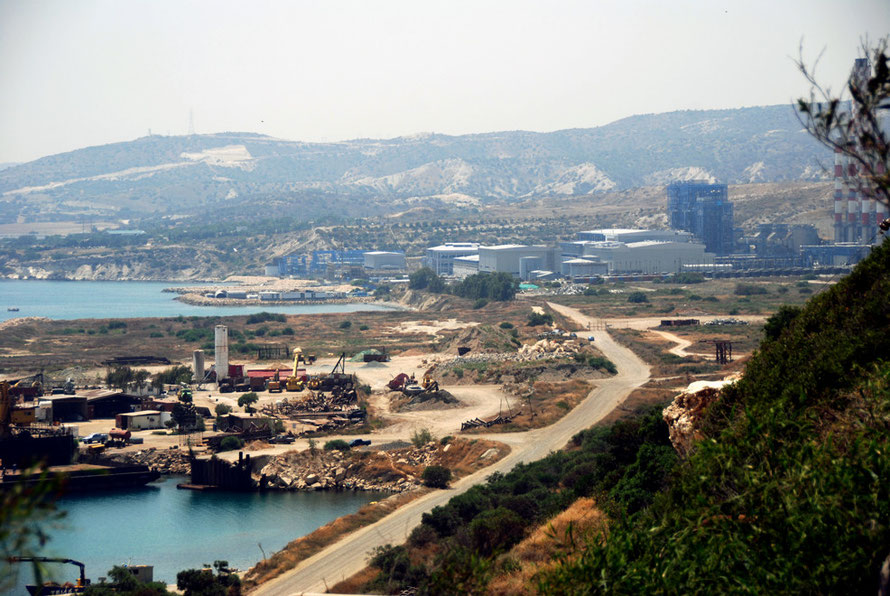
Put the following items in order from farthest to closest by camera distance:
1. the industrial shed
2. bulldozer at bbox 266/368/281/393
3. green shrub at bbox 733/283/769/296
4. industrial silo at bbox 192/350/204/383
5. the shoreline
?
the shoreline < green shrub at bbox 733/283/769/296 < industrial silo at bbox 192/350/204/383 < bulldozer at bbox 266/368/281/393 < the industrial shed

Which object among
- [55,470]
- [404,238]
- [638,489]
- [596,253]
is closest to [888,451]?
[638,489]

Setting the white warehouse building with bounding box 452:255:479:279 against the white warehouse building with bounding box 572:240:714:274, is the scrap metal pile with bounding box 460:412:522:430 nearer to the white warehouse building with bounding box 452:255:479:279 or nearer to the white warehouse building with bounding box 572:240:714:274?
the white warehouse building with bounding box 572:240:714:274

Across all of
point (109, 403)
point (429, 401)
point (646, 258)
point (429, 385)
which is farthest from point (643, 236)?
point (109, 403)

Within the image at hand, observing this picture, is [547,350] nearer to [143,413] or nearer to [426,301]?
[143,413]

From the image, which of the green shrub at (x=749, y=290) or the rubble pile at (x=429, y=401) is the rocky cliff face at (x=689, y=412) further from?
the green shrub at (x=749, y=290)

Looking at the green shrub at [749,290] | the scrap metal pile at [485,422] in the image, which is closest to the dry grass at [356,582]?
the scrap metal pile at [485,422]

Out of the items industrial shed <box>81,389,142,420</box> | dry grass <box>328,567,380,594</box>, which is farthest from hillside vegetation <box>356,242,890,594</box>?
industrial shed <box>81,389,142,420</box>

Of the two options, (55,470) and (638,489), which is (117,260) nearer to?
(55,470)
